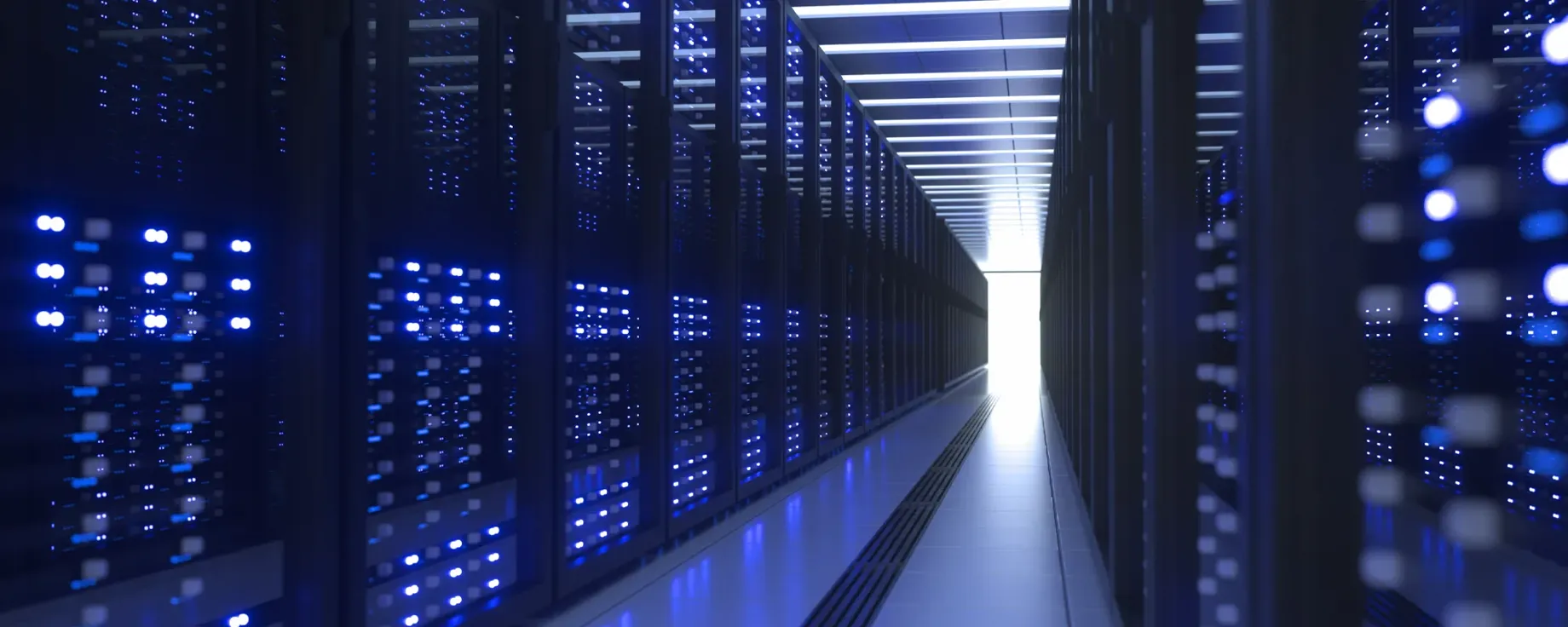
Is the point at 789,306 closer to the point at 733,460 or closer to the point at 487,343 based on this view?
the point at 733,460

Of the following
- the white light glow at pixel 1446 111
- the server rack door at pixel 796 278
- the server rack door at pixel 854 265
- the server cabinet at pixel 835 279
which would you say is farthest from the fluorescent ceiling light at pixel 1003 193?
the white light glow at pixel 1446 111

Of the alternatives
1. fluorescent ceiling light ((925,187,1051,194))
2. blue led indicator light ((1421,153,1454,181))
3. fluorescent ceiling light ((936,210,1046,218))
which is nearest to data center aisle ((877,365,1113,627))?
blue led indicator light ((1421,153,1454,181))

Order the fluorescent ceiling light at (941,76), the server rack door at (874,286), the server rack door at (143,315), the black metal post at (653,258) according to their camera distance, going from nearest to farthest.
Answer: the server rack door at (143,315) → the black metal post at (653,258) → the fluorescent ceiling light at (941,76) → the server rack door at (874,286)

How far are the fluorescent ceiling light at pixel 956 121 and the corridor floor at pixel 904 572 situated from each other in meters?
5.10

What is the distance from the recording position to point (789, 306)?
7.92 m

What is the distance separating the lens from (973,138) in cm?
1298

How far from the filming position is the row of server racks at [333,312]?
204 centimetres

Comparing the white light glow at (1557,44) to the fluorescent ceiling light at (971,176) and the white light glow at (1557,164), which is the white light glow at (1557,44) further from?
the fluorescent ceiling light at (971,176)

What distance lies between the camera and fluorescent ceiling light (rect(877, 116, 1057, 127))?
38.4 ft

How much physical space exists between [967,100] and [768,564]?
748 cm

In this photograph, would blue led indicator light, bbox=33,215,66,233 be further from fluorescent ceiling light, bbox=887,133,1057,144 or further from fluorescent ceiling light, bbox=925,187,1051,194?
fluorescent ceiling light, bbox=925,187,1051,194

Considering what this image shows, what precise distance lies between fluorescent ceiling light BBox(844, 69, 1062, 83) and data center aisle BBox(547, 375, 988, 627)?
4.02m

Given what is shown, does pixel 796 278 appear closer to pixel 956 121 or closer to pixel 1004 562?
pixel 1004 562

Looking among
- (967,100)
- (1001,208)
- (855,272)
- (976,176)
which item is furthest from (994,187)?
(855,272)
